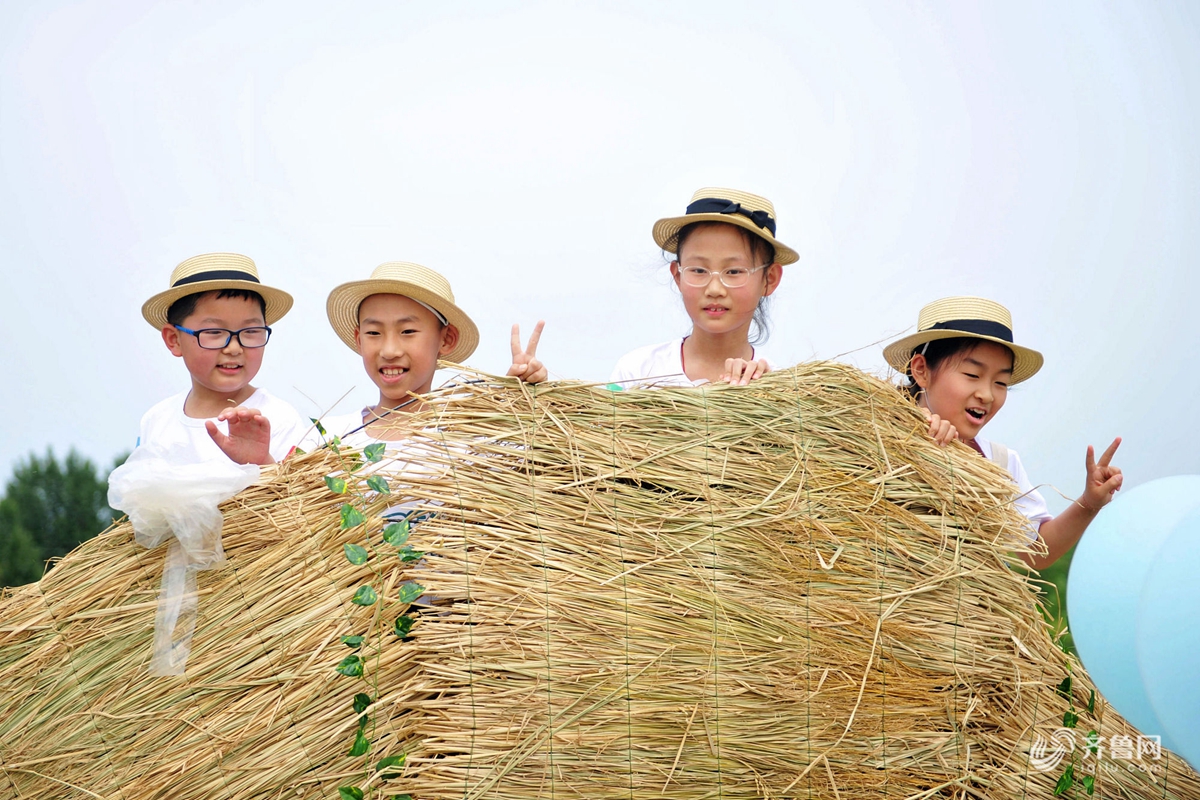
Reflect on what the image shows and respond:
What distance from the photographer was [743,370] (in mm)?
3170

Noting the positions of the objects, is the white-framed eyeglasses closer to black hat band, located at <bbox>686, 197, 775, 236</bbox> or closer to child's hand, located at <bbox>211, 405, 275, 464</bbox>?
black hat band, located at <bbox>686, 197, 775, 236</bbox>

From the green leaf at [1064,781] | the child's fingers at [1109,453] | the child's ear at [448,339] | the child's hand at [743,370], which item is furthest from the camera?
the child's ear at [448,339]

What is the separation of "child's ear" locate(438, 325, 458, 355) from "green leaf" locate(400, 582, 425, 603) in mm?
1252

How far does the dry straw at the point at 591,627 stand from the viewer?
8.06 feet

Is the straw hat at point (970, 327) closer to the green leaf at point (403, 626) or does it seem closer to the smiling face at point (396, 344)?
the smiling face at point (396, 344)

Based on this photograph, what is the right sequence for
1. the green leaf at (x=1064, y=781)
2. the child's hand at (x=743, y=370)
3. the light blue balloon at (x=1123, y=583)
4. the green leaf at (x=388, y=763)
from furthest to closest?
the child's hand at (x=743, y=370), the green leaf at (x=1064, y=781), the light blue balloon at (x=1123, y=583), the green leaf at (x=388, y=763)

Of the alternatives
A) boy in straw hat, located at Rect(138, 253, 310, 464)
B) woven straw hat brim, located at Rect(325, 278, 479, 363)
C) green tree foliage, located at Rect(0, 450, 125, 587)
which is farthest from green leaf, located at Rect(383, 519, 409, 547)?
green tree foliage, located at Rect(0, 450, 125, 587)

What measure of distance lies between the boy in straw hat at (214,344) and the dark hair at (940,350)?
2113mm

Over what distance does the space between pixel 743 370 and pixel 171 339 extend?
6.60 feet

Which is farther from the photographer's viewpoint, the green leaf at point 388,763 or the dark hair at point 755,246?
the dark hair at point 755,246

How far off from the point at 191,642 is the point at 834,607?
1.61 meters

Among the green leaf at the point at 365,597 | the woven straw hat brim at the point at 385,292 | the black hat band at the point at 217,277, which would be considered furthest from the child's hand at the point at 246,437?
the black hat band at the point at 217,277

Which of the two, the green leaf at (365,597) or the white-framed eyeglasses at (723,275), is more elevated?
the white-framed eyeglasses at (723,275)

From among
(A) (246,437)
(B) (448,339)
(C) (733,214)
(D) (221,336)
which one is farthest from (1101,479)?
(D) (221,336)
